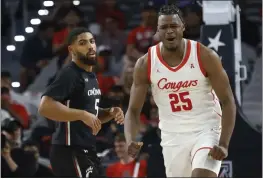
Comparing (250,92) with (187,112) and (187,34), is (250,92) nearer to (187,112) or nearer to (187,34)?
(187,34)

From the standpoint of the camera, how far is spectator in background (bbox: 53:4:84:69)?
12.8m

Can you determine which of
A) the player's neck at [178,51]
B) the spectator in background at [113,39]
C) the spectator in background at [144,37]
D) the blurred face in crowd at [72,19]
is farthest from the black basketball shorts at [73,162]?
the blurred face in crowd at [72,19]

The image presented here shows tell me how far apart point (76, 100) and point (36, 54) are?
6.29m

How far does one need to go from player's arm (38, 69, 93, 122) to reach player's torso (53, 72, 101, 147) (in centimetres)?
10

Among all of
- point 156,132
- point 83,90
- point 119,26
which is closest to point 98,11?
point 119,26

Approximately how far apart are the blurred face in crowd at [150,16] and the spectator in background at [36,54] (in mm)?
1821

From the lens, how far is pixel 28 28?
13.5 meters

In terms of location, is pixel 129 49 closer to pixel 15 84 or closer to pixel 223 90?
pixel 15 84

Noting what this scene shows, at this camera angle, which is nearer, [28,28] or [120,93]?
[120,93]

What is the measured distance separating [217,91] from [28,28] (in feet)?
24.8

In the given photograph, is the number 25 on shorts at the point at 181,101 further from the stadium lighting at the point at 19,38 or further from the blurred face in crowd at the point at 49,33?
the stadium lighting at the point at 19,38

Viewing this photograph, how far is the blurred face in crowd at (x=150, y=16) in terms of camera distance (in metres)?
12.4

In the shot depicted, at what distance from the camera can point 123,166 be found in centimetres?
976

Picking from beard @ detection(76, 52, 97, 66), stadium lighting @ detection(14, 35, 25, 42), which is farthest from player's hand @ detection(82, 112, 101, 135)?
stadium lighting @ detection(14, 35, 25, 42)
